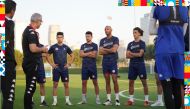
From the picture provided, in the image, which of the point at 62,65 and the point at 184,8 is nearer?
the point at 184,8

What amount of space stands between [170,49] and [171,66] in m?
0.22

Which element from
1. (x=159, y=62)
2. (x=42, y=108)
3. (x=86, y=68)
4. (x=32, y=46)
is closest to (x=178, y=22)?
(x=159, y=62)

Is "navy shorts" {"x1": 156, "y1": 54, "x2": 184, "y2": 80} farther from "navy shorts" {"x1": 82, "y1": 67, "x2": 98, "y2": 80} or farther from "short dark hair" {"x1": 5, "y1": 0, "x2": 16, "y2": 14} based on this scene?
"navy shorts" {"x1": 82, "y1": 67, "x2": 98, "y2": 80}

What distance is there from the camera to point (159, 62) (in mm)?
4707

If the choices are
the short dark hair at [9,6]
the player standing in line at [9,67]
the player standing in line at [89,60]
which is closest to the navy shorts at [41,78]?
→ the player standing in line at [89,60]

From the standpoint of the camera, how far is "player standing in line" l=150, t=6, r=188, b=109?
4641mm

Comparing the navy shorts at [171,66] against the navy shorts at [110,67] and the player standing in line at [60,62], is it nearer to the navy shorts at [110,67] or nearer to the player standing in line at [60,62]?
the navy shorts at [110,67]

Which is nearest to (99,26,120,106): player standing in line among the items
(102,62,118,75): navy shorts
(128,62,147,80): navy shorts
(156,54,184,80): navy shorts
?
(102,62,118,75): navy shorts

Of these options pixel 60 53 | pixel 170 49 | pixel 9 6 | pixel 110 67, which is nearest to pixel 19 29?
pixel 60 53

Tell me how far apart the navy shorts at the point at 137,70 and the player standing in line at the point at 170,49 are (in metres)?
4.64

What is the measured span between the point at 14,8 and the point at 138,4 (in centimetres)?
180

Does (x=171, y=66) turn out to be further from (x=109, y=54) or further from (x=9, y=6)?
(x=109, y=54)

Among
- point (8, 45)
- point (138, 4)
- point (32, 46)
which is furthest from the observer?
point (32, 46)

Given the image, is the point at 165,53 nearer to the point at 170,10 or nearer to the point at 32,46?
the point at 170,10
